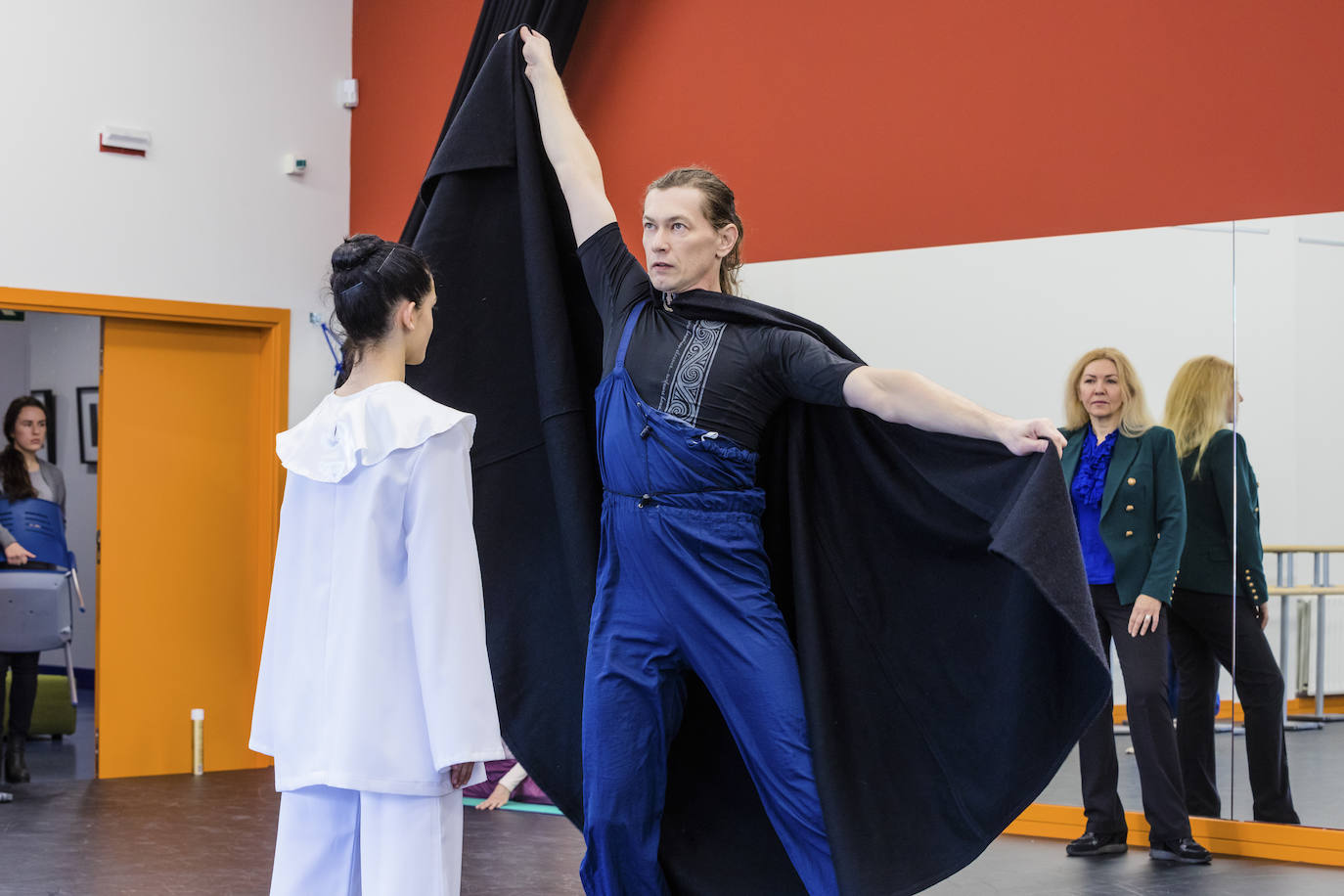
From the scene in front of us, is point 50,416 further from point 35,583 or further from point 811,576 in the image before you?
point 811,576

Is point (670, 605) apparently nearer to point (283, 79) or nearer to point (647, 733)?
point (647, 733)

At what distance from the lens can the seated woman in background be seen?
234 inches

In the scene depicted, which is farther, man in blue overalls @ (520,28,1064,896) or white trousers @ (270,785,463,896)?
man in blue overalls @ (520,28,1064,896)

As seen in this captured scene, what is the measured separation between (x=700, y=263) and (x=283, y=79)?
490 cm

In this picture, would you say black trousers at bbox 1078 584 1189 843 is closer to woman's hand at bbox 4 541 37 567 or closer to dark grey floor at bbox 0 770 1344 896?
dark grey floor at bbox 0 770 1344 896

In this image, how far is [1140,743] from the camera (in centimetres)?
448

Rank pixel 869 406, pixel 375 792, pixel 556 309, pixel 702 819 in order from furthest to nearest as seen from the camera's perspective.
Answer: pixel 556 309 < pixel 702 819 < pixel 869 406 < pixel 375 792

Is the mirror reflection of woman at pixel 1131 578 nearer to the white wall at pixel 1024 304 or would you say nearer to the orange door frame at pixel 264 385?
the white wall at pixel 1024 304

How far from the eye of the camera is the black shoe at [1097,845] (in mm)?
4512

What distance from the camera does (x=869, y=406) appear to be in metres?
2.36

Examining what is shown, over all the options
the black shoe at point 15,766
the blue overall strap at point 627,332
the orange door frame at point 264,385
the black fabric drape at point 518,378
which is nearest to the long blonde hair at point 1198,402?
Result: the black fabric drape at point 518,378

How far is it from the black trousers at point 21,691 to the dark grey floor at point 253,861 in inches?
12.8

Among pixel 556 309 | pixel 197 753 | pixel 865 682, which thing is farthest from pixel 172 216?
pixel 865 682

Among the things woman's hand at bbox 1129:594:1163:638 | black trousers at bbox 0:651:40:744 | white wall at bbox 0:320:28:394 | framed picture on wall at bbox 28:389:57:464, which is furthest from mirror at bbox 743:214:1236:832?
white wall at bbox 0:320:28:394
